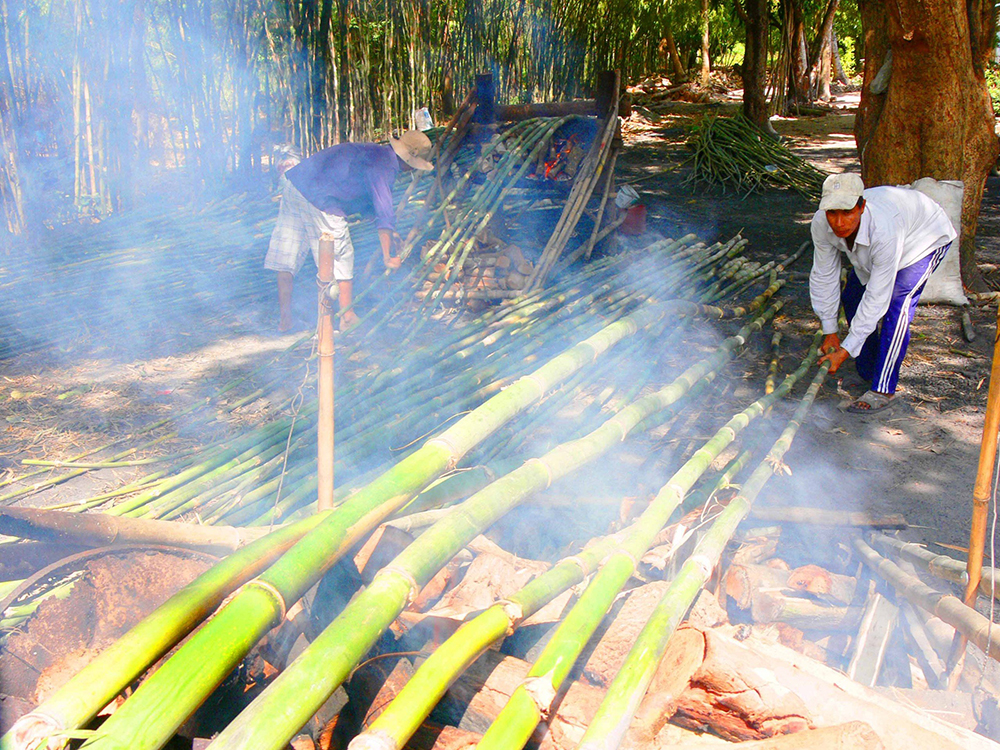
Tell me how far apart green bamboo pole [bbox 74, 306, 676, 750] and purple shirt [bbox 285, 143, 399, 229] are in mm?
2789

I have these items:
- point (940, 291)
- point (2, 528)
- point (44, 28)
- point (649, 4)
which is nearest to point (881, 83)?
point (940, 291)

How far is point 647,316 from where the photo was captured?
3.56 meters

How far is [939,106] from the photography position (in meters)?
4.25

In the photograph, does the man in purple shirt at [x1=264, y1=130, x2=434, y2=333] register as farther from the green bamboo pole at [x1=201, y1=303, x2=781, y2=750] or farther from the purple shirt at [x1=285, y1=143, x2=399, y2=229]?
the green bamboo pole at [x1=201, y1=303, x2=781, y2=750]

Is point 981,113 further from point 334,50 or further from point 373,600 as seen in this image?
point 334,50

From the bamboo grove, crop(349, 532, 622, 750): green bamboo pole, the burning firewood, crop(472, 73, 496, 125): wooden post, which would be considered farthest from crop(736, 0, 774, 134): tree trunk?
crop(349, 532, 622, 750): green bamboo pole

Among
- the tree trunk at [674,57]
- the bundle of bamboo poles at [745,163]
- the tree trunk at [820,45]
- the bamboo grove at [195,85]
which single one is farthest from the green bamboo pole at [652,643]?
the tree trunk at [674,57]

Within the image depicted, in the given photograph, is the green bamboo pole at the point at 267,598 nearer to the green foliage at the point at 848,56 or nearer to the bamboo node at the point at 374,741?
the bamboo node at the point at 374,741

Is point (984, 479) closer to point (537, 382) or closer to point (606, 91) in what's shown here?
point (537, 382)

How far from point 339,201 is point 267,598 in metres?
3.41

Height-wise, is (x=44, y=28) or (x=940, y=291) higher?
(x=44, y=28)

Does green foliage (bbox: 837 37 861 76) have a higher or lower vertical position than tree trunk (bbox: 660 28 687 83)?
higher

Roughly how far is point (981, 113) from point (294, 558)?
201 inches

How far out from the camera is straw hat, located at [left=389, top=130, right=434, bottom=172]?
4277 millimetres
